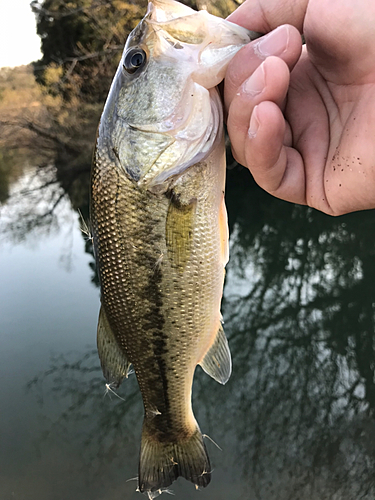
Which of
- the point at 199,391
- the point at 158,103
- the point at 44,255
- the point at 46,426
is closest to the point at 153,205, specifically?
the point at 158,103

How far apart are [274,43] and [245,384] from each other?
5.40 meters

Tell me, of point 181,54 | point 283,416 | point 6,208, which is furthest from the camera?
point 6,208

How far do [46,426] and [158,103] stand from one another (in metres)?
5.71

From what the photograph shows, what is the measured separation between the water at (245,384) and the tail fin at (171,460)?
11.2ft

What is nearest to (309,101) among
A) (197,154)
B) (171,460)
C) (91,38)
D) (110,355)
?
(197,154)

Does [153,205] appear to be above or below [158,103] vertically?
below

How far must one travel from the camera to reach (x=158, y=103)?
1.41 meters

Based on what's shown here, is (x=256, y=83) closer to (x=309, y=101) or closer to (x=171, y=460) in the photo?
(x=309, y=101)

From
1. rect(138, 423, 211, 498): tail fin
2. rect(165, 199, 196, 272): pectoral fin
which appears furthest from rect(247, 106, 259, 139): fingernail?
rect(138, 423, 211, 498): tail fin

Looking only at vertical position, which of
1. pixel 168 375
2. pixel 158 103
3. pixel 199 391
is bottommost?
pixel 199 391

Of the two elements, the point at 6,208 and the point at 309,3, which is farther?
the point at 6,208

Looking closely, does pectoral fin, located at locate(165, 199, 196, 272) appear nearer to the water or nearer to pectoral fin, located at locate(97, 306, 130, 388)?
pectoral fin, located at locate(97, 306, 130, 388)

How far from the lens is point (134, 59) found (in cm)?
144

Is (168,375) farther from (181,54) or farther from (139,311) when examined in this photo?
(181,54)
